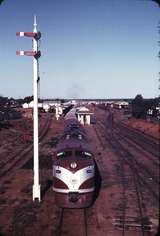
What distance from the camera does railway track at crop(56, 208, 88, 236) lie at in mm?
13234

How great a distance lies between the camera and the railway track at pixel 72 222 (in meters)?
13.2

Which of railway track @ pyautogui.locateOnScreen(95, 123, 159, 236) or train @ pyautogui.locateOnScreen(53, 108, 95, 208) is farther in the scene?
train @ pyautogui.locateOnScreen(53, 108, 95, 208)

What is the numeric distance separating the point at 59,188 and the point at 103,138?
1253 inches

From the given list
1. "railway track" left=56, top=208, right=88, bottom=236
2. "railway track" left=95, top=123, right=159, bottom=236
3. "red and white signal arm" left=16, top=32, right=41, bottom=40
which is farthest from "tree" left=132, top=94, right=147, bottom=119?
"railway track" left=56, top=208, right=88, bottom=236

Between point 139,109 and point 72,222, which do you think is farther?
point 139,109

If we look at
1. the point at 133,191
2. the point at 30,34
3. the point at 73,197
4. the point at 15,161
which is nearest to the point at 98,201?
the point at 133,191

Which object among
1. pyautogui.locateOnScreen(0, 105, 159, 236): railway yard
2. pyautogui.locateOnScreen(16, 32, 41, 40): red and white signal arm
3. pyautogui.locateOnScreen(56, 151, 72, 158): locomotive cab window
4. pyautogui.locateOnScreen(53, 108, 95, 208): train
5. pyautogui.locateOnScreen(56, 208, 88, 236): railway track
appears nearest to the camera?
pyautogui.locateOnScreen(56, 208, 88, 236): railway track

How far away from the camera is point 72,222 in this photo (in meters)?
14.3

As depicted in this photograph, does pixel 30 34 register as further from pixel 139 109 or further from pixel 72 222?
pixel 139 109

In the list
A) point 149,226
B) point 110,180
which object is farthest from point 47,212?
point 110,180

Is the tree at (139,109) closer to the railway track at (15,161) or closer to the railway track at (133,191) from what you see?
the railway track at (133,191)

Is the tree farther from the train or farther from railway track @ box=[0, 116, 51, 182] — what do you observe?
the train

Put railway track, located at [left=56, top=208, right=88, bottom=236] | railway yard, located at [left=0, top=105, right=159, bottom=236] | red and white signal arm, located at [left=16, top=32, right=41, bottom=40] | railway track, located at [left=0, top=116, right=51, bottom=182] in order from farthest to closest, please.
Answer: railway track, located at [left=0, top=116, right=51, bottom=182] → red and white signal arm, located at [left=16, top=32, right=41, bottom=40] → railway yard, located at [left=0, top=105, right=159, bottom=236] → railway track, located at [left=56, top=208, right=88, bottom=236]

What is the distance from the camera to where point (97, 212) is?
15.6 meters
